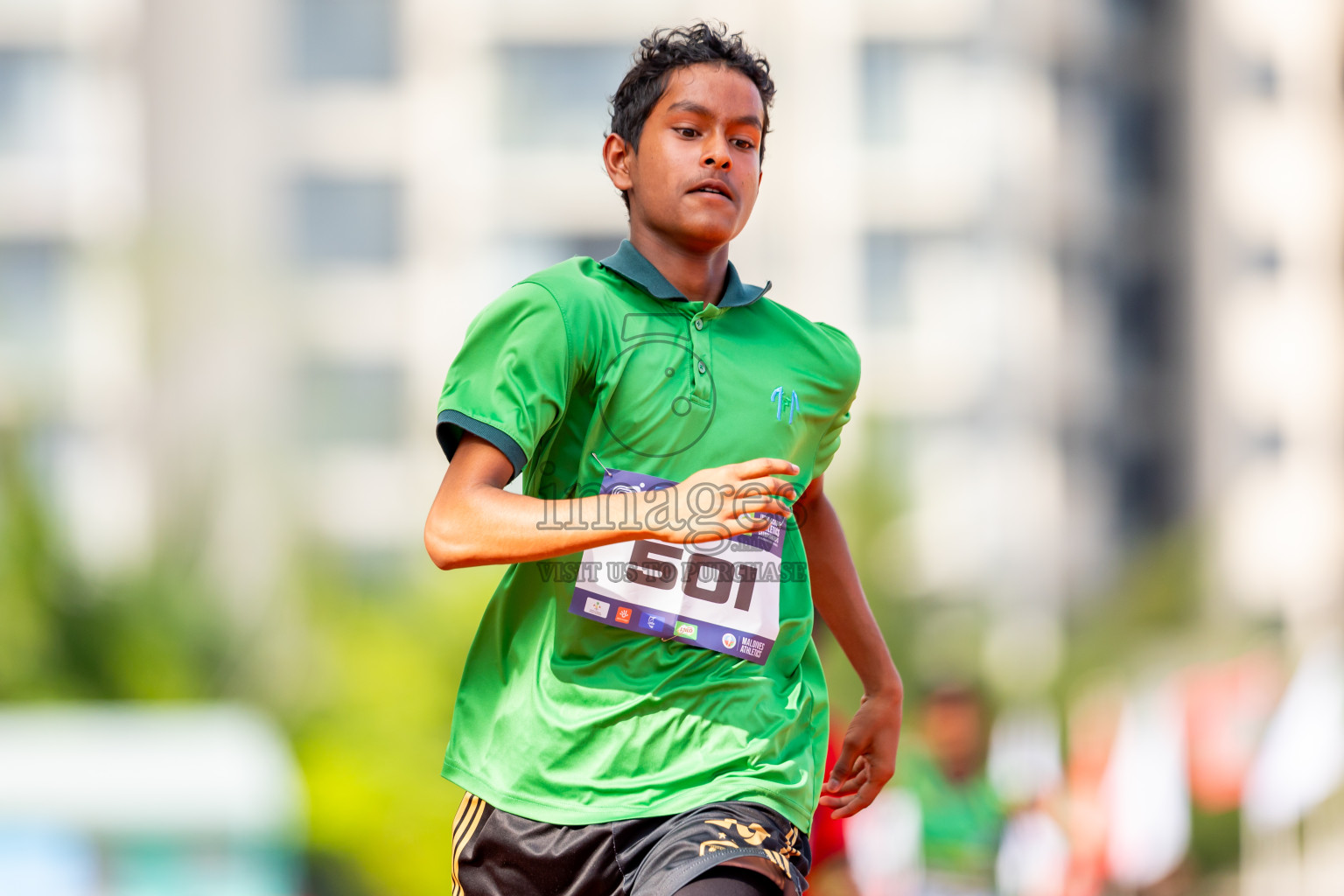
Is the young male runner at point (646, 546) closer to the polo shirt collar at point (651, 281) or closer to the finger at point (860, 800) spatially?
the polo shirt collar at point (651, 281)

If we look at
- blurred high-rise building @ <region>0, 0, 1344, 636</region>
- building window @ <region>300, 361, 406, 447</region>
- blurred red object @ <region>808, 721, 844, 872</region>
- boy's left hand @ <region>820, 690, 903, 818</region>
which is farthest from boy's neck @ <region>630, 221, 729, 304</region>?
building window @ <region>300, 361, 406, 447</region>

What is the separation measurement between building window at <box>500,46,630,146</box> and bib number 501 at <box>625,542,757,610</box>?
31561 mm

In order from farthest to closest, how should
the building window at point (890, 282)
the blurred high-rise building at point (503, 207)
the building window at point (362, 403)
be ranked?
the building window at point (890, 282) < the building window at point (362, 403) < the blurred high-rise building at point (503, 207)

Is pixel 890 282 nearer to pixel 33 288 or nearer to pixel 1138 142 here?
pixel 1138 142

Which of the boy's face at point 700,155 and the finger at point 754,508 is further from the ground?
the boy's face at point 700,155

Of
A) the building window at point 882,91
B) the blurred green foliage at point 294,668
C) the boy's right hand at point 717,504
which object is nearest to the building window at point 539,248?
the building window at point 882,91

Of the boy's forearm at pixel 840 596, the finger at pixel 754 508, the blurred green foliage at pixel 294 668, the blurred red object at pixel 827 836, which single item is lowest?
the blurred green foliage at pixel 294 668

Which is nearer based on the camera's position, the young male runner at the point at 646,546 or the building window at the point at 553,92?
the young male runner at the point at 646,546

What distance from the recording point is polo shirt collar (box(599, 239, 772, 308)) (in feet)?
8.82

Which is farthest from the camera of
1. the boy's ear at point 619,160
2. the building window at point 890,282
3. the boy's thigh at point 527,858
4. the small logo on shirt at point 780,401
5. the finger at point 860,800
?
the building window at point 890,282

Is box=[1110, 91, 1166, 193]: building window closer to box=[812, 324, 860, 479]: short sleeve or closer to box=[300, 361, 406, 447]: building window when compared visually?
box=[300, 361, 406, 447]: building window

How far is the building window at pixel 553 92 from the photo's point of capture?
111 ft

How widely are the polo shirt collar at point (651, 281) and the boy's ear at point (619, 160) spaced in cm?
11

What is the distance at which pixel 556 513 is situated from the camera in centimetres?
230
